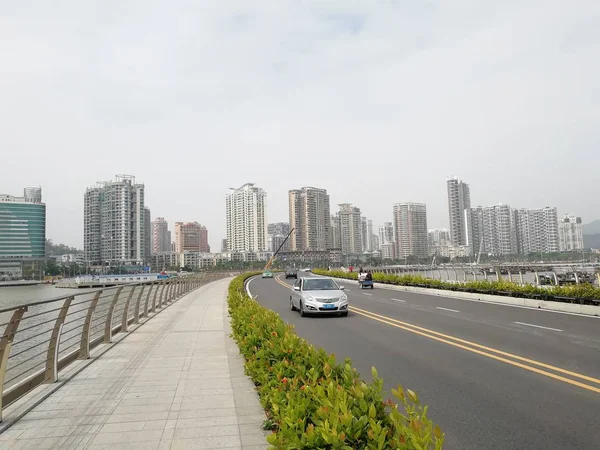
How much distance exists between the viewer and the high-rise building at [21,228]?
106125mm

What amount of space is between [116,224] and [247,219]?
45.8 m

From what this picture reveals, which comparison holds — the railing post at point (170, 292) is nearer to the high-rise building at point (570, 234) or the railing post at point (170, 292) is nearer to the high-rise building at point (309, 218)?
the high-rise building at point (309, 218)

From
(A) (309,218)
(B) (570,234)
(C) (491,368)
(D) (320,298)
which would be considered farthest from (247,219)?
(C) (491,368)

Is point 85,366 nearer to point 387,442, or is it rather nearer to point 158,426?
point 158,426

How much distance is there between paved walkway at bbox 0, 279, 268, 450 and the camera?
4.38 meters

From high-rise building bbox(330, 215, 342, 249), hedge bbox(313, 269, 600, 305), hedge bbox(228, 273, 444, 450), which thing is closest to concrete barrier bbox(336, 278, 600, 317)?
hedge bbox(313, 269, 600, 305)

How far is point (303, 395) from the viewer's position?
3607 millimetres

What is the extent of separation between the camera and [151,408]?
5.46 m

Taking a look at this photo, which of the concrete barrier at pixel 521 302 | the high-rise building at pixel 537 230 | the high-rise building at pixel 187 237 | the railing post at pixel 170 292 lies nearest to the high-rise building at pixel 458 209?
the high-rise building at pixel 537 230

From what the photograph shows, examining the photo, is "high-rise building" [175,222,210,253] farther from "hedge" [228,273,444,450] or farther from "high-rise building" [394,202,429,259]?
"hedge" [228,273,444,450]

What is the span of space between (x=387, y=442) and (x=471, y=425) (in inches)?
115

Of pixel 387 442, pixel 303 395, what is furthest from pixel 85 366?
pixel 387 442

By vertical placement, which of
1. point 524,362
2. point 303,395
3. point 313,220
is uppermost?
point 313,220

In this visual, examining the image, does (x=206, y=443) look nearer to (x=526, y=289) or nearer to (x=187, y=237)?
(x=526, y=289)
